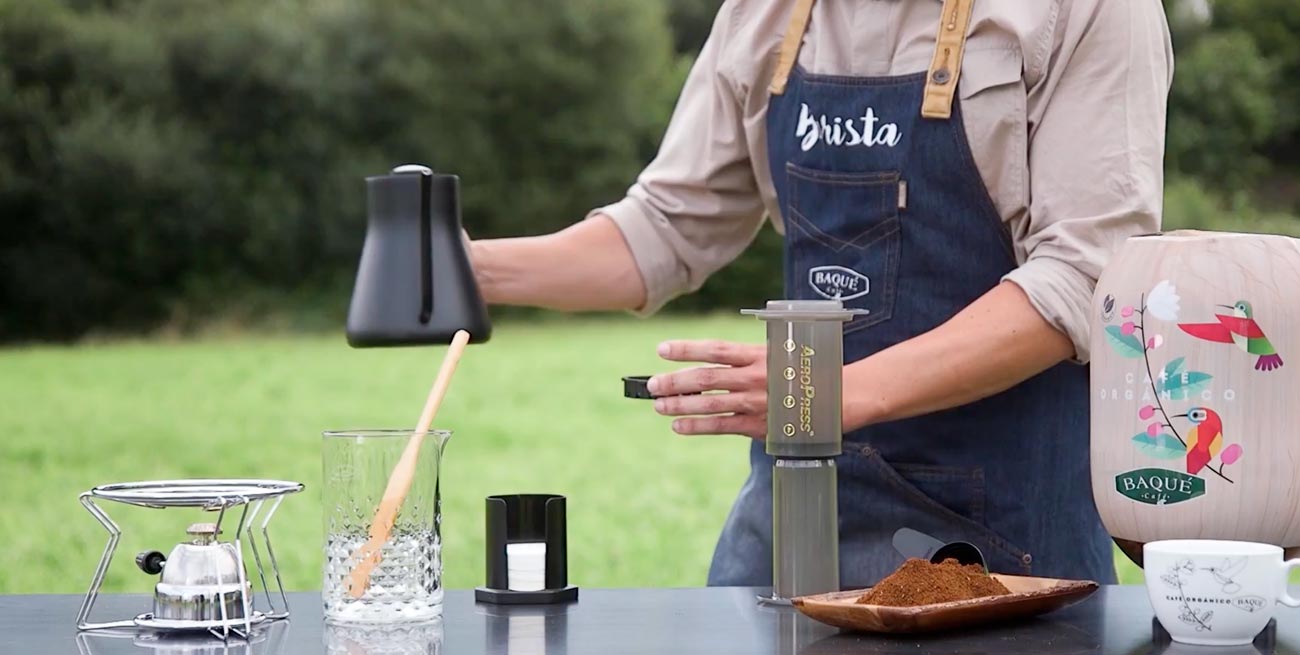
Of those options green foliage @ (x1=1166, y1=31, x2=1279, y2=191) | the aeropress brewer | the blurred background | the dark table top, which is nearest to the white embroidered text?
the aeropress brewer

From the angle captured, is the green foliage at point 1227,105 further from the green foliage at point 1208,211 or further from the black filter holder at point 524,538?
the black filter holder at point 524,538

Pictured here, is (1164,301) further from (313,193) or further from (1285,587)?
(313,193)

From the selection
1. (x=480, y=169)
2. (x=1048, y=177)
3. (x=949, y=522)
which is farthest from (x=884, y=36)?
(x=480, y=169)

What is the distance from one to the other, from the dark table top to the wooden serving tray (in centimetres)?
1

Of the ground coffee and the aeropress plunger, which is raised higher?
the aeropress plunger

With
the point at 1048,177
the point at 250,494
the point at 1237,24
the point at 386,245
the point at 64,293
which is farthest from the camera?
the point at 64,293

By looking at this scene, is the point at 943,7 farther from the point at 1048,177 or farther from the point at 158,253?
the point at 158,253

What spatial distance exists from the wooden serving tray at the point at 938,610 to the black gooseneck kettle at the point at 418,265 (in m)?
0.48

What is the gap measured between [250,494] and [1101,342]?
69 centimetres

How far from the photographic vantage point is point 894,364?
162cm

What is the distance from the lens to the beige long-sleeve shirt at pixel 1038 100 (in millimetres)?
1671

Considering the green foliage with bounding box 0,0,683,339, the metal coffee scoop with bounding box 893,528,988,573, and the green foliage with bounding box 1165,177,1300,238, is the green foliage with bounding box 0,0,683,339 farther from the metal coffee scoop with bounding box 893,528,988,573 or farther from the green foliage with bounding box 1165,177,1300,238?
the metal coffee scoop with bounding box 893,528,988,573

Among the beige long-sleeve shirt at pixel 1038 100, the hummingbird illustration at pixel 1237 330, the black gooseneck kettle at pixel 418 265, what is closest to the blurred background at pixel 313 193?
the beige long-sleeve shirt at pixel 1038 100

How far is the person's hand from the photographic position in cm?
147
